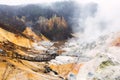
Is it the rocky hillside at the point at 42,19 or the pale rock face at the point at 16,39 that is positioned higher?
the rocky hillside at the point at 42,19

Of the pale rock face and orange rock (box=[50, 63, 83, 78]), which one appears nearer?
orange rock (box=[50, 63, 83, 78])

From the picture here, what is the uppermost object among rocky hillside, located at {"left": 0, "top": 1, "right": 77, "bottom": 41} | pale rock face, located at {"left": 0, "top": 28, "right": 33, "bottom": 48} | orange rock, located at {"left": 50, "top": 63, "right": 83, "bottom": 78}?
rocky hillside, located at {"left": 0, "top": 1, "right": 77, "bottom": 41}

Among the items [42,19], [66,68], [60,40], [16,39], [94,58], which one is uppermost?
[42,19]

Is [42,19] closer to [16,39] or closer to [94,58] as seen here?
[16,39]

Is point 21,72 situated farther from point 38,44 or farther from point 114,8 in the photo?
point 114,8

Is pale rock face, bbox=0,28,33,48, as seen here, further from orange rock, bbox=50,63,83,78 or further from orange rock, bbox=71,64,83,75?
orange rock, bbox=71,64,83,75

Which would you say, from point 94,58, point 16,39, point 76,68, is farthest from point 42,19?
point 76,68

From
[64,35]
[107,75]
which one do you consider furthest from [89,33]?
[107,75]

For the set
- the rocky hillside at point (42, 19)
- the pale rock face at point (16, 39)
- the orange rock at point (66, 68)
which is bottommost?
the orange rock at point (66, 68)

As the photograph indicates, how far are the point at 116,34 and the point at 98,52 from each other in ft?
21.1

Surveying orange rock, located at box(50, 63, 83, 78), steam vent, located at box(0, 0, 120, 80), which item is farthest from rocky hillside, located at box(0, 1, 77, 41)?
orange rock, located at box(50, 63, 83, 78)

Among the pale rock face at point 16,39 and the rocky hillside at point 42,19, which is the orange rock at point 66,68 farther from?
the rocky hillside at point 42,19

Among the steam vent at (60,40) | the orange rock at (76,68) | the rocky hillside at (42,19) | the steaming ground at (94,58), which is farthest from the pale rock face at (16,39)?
the orange rock at (76,68)

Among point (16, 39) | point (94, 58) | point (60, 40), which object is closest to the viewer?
point (94, 58)
